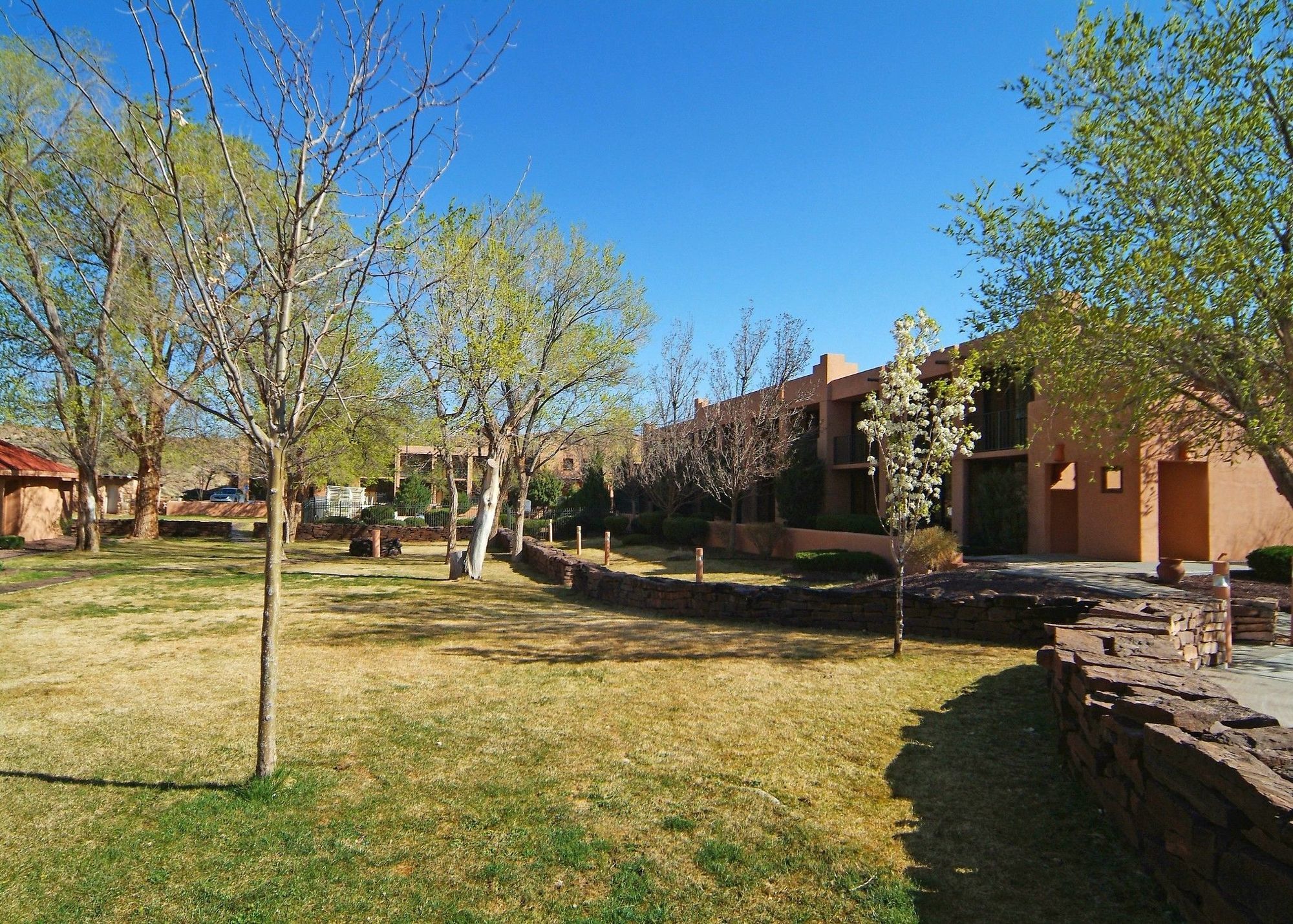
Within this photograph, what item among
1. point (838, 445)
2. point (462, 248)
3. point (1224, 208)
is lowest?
point (838, 445)

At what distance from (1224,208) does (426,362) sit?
42.8 feet

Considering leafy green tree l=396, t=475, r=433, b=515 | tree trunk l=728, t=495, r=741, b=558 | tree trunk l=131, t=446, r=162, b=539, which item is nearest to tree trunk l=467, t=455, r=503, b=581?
tree trunk l=728, t=495, r=741, b=558

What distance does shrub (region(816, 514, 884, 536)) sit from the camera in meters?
22.6

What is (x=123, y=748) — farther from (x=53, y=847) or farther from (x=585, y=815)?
(x=585, y=815)

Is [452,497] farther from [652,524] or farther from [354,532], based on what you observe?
[354,532]

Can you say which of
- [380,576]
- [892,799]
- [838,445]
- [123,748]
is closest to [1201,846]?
[892,799]

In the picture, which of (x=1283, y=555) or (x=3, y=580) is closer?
(x=1283, y=555)

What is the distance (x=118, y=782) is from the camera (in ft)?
14.9

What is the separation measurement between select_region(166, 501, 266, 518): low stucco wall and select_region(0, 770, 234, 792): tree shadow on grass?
41.5m

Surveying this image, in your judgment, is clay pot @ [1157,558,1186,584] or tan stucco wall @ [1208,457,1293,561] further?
tan stucco wall @ [1208,457,1293,561]

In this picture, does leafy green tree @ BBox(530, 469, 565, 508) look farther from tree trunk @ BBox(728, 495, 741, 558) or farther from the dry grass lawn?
the dry grass lawn

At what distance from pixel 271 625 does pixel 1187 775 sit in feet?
14.9

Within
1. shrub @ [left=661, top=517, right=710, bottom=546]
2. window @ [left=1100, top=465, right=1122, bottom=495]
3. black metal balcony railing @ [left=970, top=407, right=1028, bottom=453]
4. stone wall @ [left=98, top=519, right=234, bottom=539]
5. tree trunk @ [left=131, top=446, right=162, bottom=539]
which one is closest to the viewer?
window @ [left=1100, top=465, right=1122, bottom=495]

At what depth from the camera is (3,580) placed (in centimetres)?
1423
